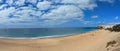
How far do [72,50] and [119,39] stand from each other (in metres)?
4.41

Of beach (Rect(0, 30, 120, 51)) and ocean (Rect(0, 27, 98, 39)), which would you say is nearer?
beach (Rect(0, 30, 120, 51))

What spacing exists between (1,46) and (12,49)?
3.77 feet

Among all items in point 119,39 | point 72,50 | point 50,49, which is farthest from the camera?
point 50,49

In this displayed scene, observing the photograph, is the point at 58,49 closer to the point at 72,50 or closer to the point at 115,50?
the point at 72,50

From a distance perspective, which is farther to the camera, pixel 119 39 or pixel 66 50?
pixel 66 50

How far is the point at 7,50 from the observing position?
58.9 feet

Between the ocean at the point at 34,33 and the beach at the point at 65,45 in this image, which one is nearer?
the beach at the point at 65,45

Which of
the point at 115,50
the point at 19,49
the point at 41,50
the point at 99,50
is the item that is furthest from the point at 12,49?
the point at 115,50

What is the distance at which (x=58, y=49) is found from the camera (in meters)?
19.4

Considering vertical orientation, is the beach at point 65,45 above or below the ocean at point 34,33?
above

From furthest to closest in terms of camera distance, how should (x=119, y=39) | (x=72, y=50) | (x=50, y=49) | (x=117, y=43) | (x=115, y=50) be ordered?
1. (x=50, y=49)
2. (x=72, y=50)
3. (x=119, y=39)
4. (x=117, y=43)
5. (x=115, y=50)

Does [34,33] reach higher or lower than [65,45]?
lower

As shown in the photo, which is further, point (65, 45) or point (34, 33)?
point (34, 33)

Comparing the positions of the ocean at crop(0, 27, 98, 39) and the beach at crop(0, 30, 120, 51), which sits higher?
the beach at crop(0, 30, 120, 51)
